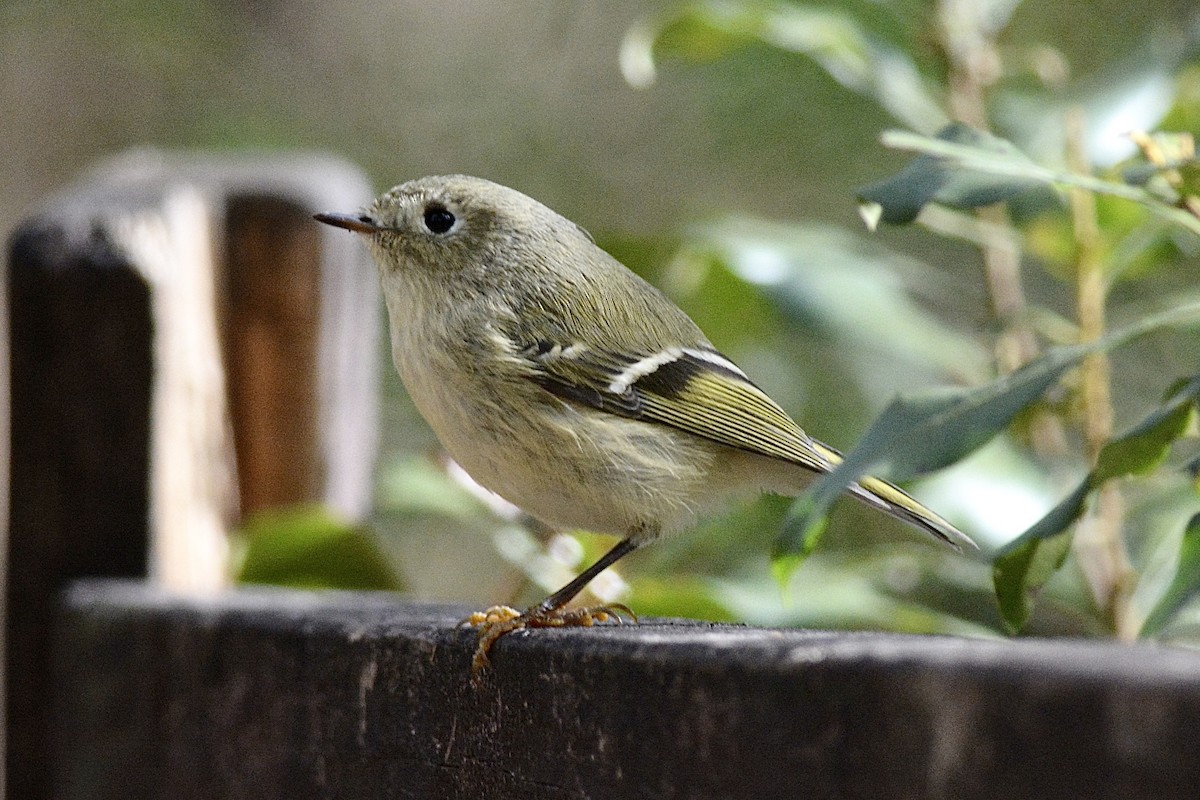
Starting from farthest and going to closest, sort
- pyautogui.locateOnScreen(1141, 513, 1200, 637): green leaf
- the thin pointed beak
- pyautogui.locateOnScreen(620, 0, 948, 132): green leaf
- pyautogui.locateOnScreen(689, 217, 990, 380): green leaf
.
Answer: pyautogui.locateOnScreen(689, 217, 990, 380): green leaf
pyautogui.locateOnScreen(620, 0, 948, 132): green leaf
the thin pointed beak
pyautogui.locateOnScreen(1141, 513, 1200, 637): green leaf

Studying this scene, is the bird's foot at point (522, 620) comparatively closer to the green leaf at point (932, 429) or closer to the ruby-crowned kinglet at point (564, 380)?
the ruby-crowned kinglet at point (564, 380)

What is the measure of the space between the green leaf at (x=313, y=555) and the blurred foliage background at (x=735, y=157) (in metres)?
0.02

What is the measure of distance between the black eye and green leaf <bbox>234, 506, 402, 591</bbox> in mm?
576

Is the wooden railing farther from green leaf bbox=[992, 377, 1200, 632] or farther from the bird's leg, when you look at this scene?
green leaf bbox=[992, 377, 1200, 632]

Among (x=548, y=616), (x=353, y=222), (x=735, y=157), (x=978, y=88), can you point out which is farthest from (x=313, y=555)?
(x=735, y=157)

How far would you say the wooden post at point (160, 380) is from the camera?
2.04m

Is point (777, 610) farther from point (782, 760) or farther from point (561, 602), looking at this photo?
point (782, 760)

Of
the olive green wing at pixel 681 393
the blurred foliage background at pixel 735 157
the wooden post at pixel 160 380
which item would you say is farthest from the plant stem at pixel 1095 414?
the wooden post at pixel 160 380

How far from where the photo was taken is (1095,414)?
5.72 ft

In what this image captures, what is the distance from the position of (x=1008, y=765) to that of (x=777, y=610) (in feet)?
3.53

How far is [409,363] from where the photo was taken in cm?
160

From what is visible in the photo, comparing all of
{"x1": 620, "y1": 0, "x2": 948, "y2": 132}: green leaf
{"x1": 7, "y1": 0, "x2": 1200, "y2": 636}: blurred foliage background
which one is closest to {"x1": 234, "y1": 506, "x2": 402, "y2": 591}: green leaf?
{"x1": 7, "y1": 0, "x2": 1200, "y2": 636}: blurred foliage background

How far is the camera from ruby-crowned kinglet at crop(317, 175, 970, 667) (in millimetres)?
1539

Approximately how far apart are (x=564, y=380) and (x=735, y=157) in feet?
11.4
